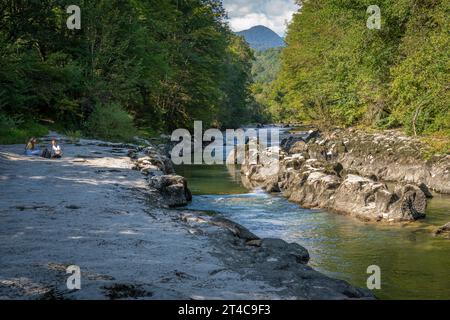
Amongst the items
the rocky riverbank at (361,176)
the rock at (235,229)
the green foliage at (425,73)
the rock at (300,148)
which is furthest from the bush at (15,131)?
the green foliage at (425,73)

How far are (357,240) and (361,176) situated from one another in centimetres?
478

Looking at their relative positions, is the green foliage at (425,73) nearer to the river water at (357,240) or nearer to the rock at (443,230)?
the river water at (357,240)

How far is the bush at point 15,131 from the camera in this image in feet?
65.4

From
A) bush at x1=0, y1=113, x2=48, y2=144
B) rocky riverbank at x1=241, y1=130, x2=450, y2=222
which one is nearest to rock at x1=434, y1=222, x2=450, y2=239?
rocky riverbank at x1=241, y1=130, x2=450, y2=222

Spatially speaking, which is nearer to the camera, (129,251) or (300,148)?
(129,251)

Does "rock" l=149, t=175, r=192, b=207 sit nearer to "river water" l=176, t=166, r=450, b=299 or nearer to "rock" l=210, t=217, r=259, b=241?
"river water" l=176, t=166, r=450, b=299

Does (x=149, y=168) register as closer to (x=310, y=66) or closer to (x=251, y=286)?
(x=251, y=286)

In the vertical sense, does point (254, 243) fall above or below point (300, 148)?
below

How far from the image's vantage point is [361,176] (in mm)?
15969

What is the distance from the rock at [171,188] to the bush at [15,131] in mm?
9102

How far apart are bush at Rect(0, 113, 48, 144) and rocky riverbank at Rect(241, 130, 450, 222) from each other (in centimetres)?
1104

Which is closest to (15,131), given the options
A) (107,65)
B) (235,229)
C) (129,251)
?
(107,65)

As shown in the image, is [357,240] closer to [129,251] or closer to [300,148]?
[129,251]

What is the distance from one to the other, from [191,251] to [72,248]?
1955 millimetres
